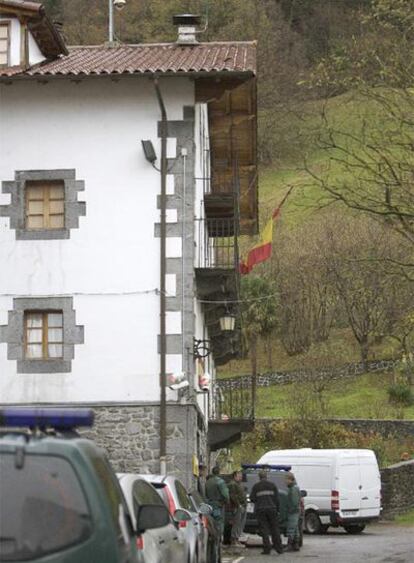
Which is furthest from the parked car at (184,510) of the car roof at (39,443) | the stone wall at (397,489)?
the stone wall at (397,489)

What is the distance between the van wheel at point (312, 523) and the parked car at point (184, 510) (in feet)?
54.9

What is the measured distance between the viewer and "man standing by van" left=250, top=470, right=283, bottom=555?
2503cm

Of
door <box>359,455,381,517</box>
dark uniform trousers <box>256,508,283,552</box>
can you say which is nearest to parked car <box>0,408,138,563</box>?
dark uniform trousers <box>256,508,283,552</box>

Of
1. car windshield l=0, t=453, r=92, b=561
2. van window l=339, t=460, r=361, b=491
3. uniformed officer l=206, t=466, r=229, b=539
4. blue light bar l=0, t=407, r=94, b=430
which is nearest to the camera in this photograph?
car windshield l=0, t=453, r=92, b=561

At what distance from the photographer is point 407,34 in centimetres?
2034

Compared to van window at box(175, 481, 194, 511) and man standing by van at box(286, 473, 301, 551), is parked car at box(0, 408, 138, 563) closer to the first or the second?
van window at box(175, 481, 194, 511)

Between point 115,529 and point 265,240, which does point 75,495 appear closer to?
point 115,529

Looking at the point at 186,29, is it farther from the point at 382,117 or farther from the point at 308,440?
the point at 308,440

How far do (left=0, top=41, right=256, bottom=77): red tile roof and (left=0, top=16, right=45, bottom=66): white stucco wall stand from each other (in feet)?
0.88

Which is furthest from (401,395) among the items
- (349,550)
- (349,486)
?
(349,550)

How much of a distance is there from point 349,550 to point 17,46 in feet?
37.3

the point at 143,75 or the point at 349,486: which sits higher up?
the point at 143,75

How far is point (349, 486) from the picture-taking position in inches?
1284

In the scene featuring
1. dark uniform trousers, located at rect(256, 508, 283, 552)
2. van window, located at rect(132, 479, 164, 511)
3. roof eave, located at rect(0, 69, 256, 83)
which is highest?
roof eave, located at rect(0, 69, 256, 83)
